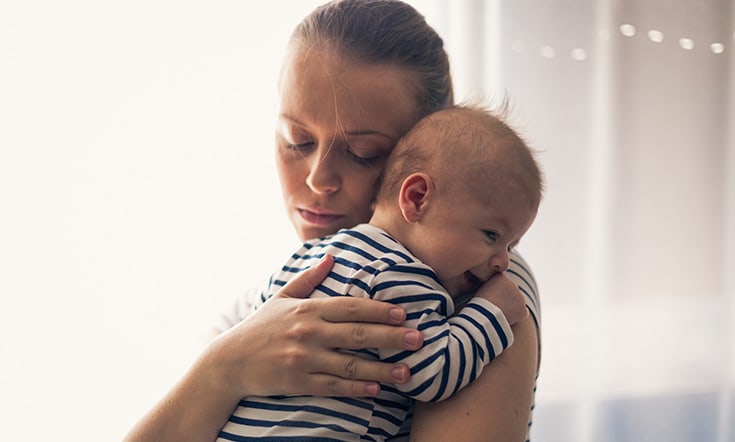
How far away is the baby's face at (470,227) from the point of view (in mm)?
1019

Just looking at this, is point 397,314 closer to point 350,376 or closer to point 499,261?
point 350,376

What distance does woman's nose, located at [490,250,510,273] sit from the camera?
1.04 metres

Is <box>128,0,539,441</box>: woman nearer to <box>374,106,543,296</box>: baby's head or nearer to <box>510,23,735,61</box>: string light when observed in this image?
<box>374,106,543,296</box>: baby's head

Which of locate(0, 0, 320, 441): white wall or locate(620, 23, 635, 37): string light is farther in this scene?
locate(620, 23, 635, 37): string light

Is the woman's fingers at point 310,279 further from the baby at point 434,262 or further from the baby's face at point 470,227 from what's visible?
the baby's face at point 470,227

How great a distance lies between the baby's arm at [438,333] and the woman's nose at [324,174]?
25 cm

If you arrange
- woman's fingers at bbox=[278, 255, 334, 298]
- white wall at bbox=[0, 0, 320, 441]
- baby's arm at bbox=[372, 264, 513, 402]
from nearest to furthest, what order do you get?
baby's arm at bbox=[372, 264, 513, 402]
woman's fingers at bbox=[278, 255, 334, 298]
white wall at bbox=[0, 0, 320, 441]

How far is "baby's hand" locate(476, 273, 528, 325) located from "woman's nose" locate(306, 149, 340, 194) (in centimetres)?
31

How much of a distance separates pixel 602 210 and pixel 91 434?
168 centimetres

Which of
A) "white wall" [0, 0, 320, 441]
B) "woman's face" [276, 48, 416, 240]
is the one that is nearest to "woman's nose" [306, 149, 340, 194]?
"woman's face" [276, 48, 416, 240]

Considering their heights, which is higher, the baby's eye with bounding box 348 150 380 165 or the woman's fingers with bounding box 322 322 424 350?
the baby's eye with bounding box 348 150 380 165

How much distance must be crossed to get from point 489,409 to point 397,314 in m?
0.17

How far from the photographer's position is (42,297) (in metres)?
1.90

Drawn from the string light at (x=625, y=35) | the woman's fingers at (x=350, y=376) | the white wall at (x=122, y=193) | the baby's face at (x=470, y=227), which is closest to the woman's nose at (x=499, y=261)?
the baby's face at (x=470, y=227)
